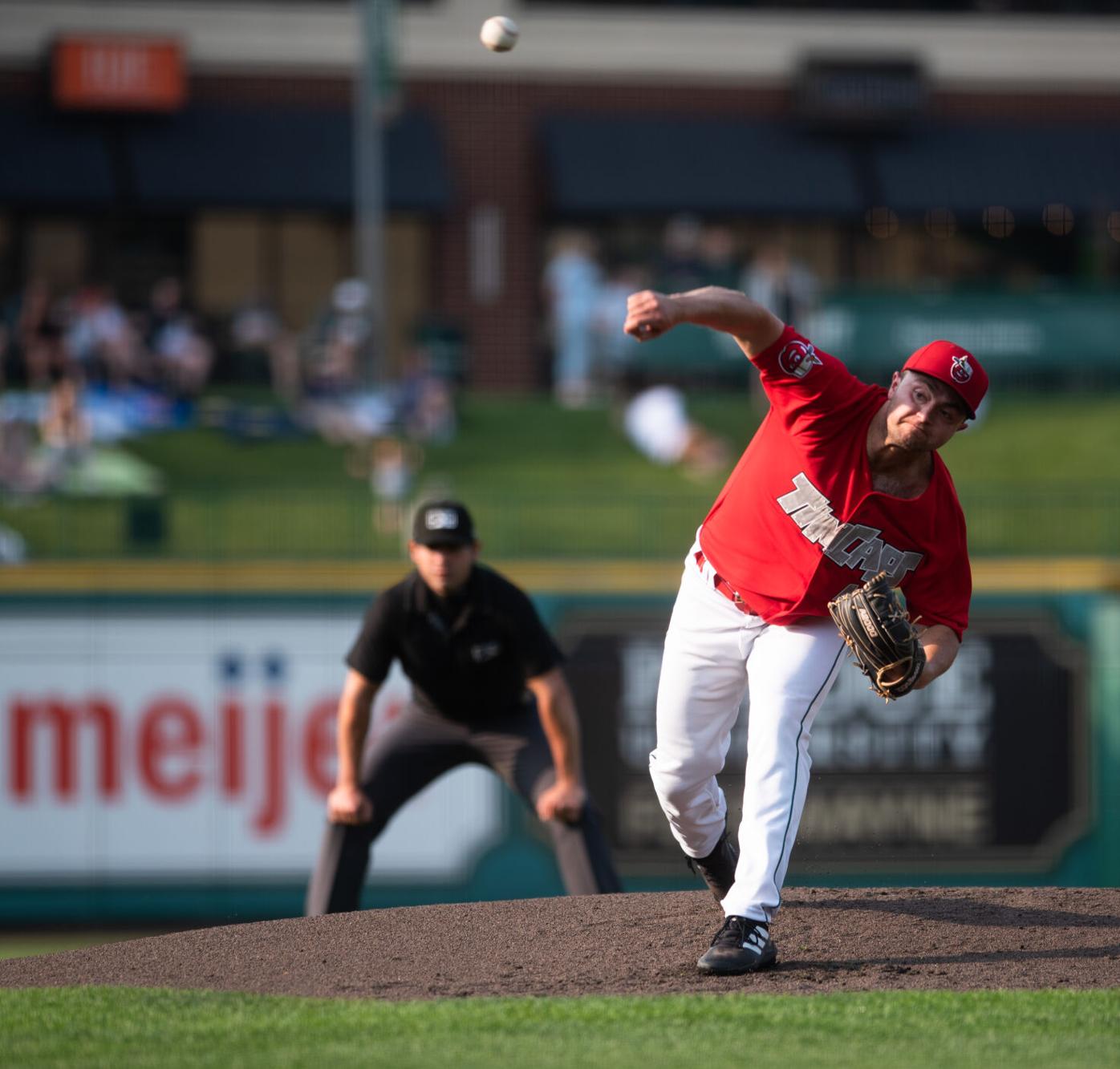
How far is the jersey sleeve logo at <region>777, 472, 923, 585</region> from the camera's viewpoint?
5.44 meters

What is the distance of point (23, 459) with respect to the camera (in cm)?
1588

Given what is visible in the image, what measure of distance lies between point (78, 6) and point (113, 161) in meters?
2.17

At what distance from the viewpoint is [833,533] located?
5441mm

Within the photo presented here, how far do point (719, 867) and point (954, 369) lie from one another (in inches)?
77.1

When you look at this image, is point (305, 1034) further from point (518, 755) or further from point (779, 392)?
point (518, 755)

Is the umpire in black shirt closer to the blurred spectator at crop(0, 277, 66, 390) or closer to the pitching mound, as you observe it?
the pitching mound

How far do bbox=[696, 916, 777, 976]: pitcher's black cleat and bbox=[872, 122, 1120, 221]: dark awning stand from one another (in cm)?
2143

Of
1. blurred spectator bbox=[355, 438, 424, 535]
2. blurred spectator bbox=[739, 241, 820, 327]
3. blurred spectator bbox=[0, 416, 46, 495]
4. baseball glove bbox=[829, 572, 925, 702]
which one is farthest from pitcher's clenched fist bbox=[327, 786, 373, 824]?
blurred spectator bbox=[739, 241, 820, 327]

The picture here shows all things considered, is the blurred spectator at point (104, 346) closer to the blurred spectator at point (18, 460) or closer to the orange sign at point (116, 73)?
the blurred spectator at point (18, 460)

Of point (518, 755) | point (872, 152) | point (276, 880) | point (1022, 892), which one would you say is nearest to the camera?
point (1022, 892)

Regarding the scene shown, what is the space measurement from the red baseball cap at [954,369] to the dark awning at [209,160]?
19.4 m

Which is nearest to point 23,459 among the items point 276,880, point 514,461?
point 514,461

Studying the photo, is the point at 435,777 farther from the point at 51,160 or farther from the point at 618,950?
the point at 51,160

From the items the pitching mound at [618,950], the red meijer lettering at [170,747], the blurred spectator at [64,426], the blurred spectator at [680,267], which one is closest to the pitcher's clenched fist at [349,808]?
the pitching mound at [618,950]
